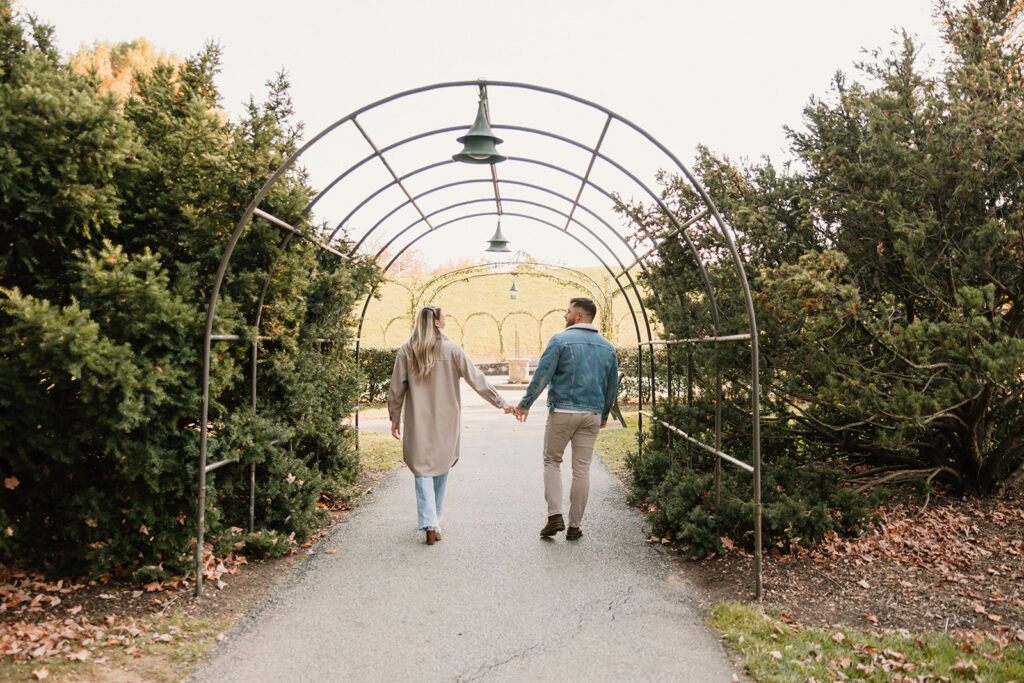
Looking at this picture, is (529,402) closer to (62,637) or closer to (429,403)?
(429,403)

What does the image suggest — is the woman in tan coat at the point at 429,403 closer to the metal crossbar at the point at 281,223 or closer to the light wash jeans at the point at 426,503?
the light wash jeans at the point at 426,503

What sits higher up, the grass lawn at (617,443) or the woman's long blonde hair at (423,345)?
the woman's long blonde hair at (423,345)

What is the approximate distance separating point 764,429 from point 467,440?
20.2 ft

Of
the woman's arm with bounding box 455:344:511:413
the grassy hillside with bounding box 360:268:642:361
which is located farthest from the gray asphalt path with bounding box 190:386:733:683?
the grassy hillside with bounding box 360:268:642:361

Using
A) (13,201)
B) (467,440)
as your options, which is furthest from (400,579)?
(467,440)

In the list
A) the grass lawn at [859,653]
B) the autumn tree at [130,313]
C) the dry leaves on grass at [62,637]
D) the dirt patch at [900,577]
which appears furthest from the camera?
the dirt patch at [900,577]

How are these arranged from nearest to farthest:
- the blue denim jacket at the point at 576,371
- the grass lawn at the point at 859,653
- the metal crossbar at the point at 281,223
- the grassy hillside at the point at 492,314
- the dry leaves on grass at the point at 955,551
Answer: the grass lawn at the point at 859,653, the dry leaves on grass at the point at 955,551, the metal crossbar at the point at 281,223, the blue denim jacket at the point at 576,371, the grassy hillside at the point at 492,314

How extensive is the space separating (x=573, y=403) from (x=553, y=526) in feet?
3.41

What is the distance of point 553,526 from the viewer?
247 inches

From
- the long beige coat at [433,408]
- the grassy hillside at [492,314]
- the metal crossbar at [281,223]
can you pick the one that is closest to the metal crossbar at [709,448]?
the long beige coat at [433,408]

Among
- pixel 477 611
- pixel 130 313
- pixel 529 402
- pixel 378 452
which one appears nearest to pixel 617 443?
pixel 378 452

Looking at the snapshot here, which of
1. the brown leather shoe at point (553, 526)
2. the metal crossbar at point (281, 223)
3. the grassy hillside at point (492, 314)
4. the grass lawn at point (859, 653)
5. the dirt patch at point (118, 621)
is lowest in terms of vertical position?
the grass lawn at point (859, 653)

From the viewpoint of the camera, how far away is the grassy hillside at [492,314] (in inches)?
1545

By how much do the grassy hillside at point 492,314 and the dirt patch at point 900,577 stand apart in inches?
1184
